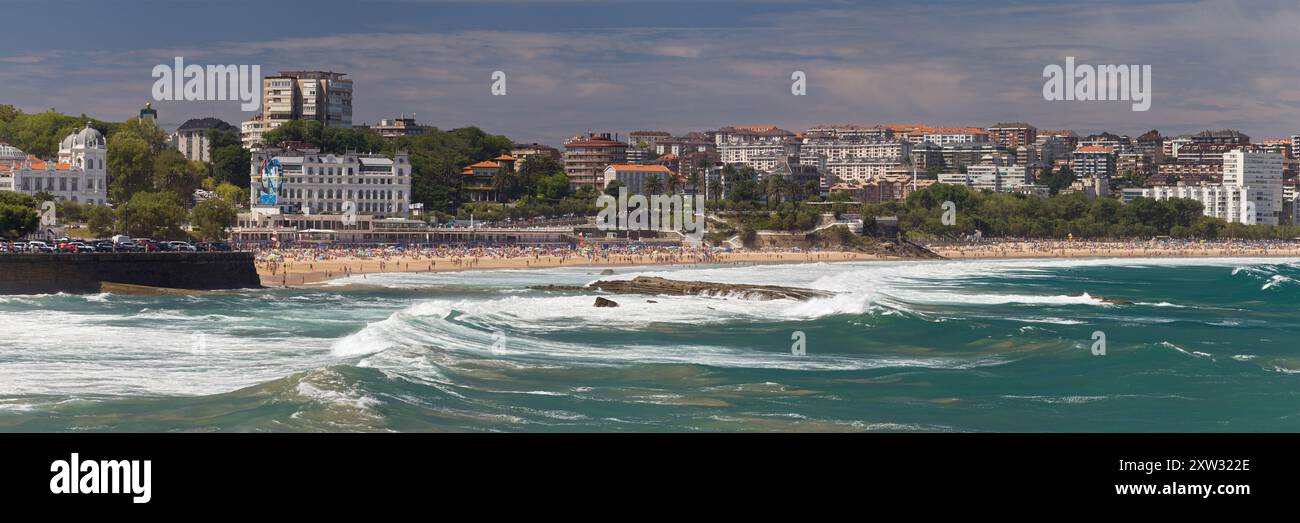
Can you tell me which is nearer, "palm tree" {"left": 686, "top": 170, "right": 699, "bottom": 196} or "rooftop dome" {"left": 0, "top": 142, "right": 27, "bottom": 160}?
"rooftop dome" {"left": 0, "top": 142, "right": 27, "bottom": 160}

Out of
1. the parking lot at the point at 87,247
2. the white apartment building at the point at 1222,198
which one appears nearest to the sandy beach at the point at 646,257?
the parking lot at the point at 87,247

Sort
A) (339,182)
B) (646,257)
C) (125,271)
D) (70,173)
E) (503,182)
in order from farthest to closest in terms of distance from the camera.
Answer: (503,182) → (339,182) → (70,173) → (646,257) → (125,271)

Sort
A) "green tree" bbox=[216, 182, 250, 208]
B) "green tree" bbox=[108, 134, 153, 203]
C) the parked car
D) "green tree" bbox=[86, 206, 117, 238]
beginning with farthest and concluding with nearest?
"green tree" bbox=[216, 182, 250, 208] → "green tree" bbox=[108, 134, 153, 203] → "green tree" bbox=[86, 206, 117, 238] → the parked car

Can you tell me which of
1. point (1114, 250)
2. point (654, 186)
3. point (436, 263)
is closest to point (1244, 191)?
point (1114, 250)

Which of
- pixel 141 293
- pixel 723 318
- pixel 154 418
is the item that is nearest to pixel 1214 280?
pixel 723 318

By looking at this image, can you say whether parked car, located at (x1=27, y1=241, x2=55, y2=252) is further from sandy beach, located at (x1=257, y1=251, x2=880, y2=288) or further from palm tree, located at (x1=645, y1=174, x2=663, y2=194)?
palm tree, located at (x1=645, y1=174, x2=663, y2=194)

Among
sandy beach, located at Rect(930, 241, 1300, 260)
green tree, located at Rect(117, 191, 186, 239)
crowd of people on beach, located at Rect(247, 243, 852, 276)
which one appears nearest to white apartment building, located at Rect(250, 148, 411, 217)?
crowd of people on beach, located at Rect(247, 243, 852, 276)

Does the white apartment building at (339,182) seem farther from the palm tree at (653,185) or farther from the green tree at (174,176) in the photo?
the palm tree at (653,185)

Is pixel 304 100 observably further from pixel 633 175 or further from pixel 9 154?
pixel 9 154
